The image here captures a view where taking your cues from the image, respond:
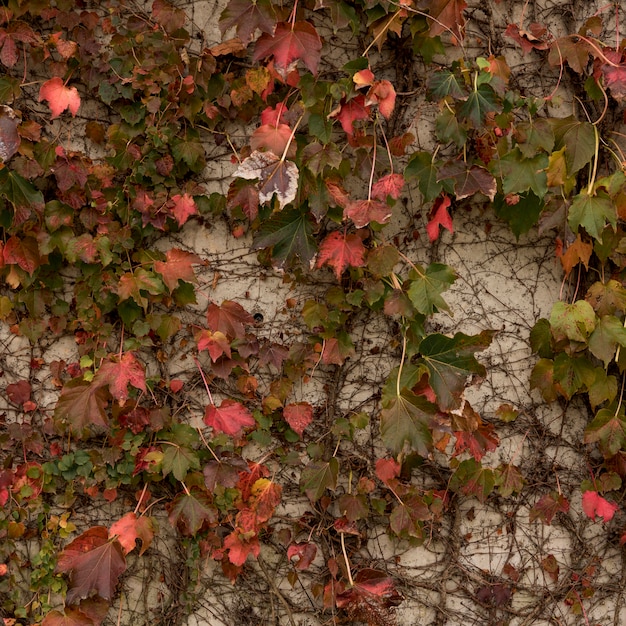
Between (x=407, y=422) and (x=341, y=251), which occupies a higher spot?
(x=341, y=251)

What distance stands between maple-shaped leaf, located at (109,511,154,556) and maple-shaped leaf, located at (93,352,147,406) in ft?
1.45

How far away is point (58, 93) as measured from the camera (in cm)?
251

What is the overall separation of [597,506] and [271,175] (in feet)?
6.01

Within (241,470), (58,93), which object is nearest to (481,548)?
(241,470)

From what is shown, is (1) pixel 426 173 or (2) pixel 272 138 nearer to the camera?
(2) pixel 272 138

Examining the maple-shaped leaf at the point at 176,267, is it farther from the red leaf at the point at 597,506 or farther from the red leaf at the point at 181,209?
the red leaf at the point at 597,506

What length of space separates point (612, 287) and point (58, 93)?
223 cm

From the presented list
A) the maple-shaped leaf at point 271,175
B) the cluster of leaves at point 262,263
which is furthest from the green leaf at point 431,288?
the maple-shaped leaf at point 271,175

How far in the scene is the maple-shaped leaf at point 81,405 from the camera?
2377mm

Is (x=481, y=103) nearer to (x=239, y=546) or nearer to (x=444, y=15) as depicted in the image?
(x=444, y=15)

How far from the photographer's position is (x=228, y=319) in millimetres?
2609

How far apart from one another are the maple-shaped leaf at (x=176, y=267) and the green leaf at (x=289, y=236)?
0.29 meters

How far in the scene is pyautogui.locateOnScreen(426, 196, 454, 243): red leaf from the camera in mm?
2625

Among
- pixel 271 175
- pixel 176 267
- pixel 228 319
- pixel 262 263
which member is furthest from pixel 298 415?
pixel 271 175
